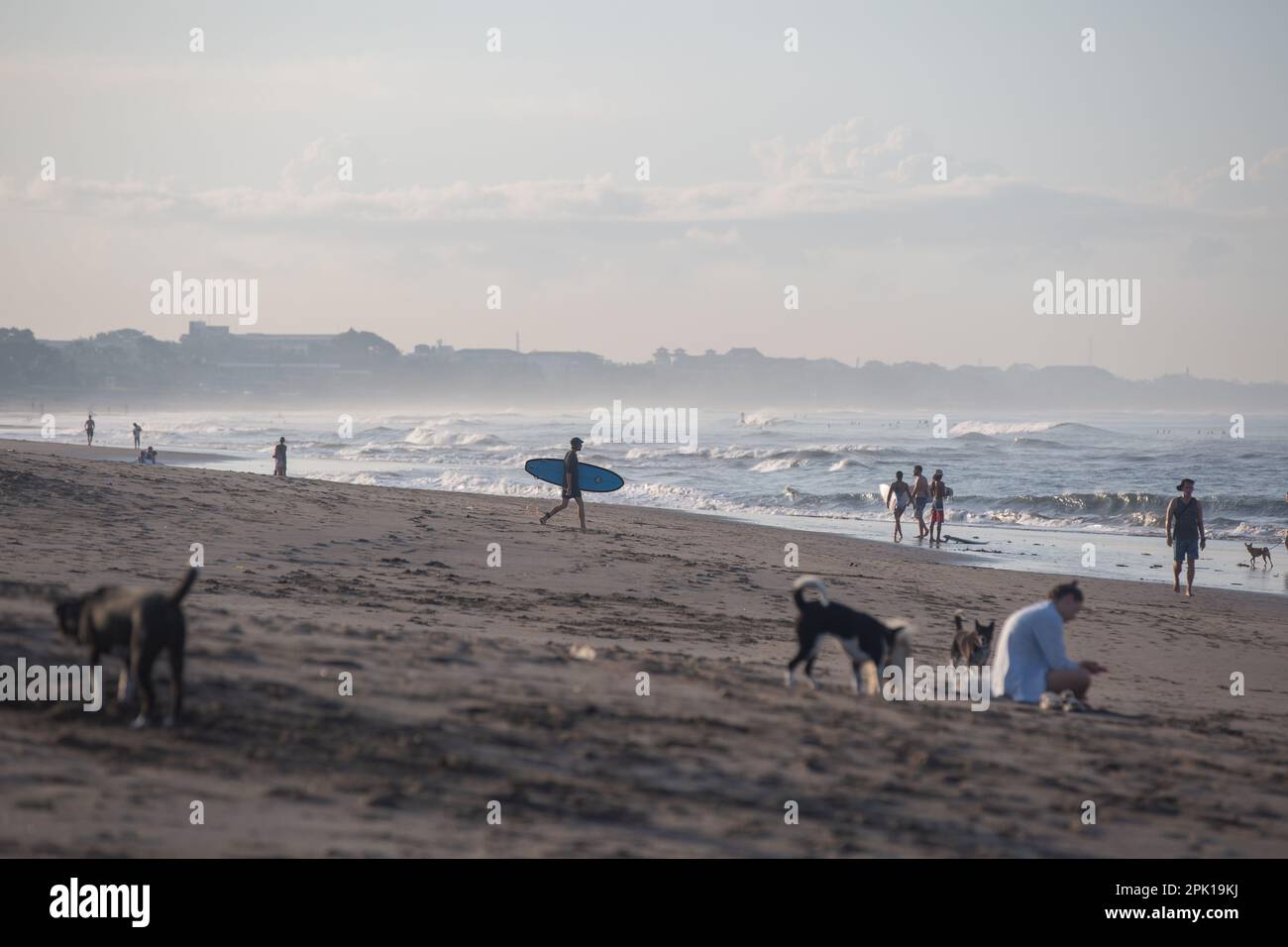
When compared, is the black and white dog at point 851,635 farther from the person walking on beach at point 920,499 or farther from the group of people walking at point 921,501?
the person walking on beach at point 920,499

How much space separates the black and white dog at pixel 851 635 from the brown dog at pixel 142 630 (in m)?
3.40

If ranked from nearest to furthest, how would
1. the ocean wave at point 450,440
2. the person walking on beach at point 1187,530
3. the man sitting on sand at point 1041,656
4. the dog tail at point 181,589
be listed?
the dog tail at point 181,589, the man sitting on sand at point 1041,656, the person walking on beach at point 1187,530, the ocean wave at point 450,440

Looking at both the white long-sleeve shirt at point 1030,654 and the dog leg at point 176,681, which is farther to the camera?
the white long-sleeve shirt at point 1030,654

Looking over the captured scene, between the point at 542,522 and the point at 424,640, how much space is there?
1085 cm

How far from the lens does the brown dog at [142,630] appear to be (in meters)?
5.13

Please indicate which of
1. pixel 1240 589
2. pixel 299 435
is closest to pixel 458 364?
pixel 299 435

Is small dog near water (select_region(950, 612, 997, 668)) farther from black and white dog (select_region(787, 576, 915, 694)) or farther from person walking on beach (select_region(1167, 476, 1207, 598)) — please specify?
person walking on beach (select_region(1167, 476, 1207, 598))

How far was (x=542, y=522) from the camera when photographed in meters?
18.3

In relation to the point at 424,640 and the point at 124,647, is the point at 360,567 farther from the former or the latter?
the point at 124,647

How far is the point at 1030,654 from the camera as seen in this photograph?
7582 mm

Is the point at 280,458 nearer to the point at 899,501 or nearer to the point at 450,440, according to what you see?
the point at 899,501

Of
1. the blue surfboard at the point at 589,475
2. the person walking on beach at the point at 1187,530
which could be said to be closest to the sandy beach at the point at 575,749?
the person walking on beach at the point at 1187,530

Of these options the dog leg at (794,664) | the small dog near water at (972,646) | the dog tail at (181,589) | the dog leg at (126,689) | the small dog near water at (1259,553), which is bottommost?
the small dog near water at (1259,553)

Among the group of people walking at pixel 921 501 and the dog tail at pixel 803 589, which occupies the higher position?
the dog tail at pixel 803 589
